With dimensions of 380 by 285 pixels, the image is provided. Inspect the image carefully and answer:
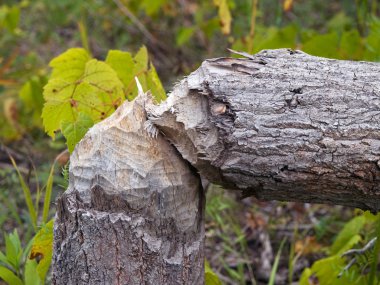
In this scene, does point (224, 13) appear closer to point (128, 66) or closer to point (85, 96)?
point (128, 66)

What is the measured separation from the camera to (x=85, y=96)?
178cm

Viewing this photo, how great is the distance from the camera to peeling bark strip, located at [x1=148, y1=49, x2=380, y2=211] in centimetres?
122

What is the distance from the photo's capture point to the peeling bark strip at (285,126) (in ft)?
4.00

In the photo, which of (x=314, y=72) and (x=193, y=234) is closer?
(x=314, y=72)

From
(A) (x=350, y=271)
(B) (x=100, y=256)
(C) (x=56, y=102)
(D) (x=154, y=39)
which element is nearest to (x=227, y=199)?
(A) (x=350, y=271)

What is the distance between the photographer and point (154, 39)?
13.1ft

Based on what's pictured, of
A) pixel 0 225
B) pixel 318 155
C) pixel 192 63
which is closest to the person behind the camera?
pixel 318 155

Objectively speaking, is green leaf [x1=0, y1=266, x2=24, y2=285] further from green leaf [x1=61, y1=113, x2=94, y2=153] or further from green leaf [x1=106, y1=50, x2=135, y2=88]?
green leaf [x1=106, y1=50, x2=135, y2=88]

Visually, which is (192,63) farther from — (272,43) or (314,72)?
(314,72)

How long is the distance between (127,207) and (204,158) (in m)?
0.21

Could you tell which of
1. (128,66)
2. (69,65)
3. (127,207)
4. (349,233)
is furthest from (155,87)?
(349,233)

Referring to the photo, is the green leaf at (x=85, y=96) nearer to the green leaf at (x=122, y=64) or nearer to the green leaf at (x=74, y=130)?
the green leaf at (x=122, y=64)

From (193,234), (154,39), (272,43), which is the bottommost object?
(193,234)

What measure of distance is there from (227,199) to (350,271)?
87cm
